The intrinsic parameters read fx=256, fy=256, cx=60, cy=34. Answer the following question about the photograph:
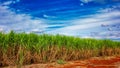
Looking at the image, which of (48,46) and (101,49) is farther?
(101,49)

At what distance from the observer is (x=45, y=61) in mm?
11430

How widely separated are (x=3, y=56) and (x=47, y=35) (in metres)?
3.31

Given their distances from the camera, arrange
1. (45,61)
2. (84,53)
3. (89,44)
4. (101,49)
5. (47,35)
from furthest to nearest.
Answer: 1. (101,49)
2. (89,44)
3. (84,53)
4. (47,35)
5. (45,61)

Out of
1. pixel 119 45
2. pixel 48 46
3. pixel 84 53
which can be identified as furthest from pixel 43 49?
pixel 119 45

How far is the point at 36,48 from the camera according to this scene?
11.3m

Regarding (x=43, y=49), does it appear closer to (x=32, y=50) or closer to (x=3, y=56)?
(x=32, y=50)

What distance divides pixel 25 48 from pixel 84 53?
5650 millimetres

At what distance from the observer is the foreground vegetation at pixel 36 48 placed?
10.3m

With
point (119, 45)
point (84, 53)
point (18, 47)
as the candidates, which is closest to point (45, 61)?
point (18, 47)

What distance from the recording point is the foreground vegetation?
10.3 metres

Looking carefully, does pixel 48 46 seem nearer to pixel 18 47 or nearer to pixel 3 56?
pixel 18 47

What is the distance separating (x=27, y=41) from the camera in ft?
37.2

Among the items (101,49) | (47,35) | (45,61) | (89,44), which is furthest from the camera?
(101,49)

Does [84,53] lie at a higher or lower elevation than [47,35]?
lower
